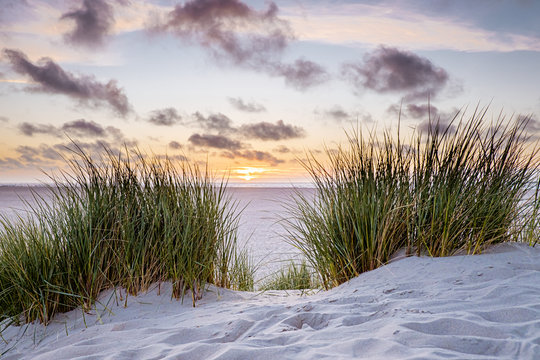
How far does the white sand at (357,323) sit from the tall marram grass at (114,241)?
0.69 ft

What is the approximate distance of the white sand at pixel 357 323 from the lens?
190 cm

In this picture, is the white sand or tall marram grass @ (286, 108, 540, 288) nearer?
the white sand

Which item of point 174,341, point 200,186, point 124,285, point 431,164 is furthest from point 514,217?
point 124,285

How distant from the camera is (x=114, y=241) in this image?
3611 millimetres

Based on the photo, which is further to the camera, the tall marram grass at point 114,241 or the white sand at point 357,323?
the tall marram grass at point 114,241

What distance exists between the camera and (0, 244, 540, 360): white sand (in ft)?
6.22

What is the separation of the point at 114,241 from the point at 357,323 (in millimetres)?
2344

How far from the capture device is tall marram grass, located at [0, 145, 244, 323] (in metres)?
3.39

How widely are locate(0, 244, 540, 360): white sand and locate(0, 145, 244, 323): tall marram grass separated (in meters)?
0.21

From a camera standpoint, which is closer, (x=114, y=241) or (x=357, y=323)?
(x=357, y=323)

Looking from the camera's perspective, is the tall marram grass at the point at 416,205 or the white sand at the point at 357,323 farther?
the tall marram grass at the point at 416,205

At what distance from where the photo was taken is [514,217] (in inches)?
151

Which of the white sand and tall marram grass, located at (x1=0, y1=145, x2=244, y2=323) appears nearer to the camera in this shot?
the white sand

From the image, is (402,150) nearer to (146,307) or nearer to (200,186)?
(200,186)
